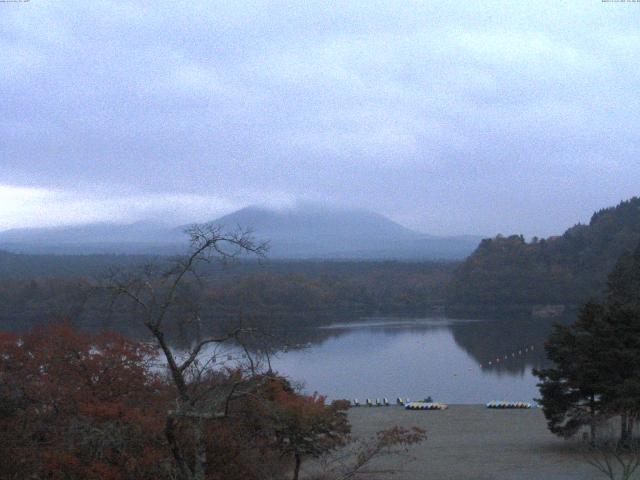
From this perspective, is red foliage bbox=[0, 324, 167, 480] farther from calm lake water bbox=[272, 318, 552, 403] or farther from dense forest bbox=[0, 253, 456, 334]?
dense forest bbox=[0, 253, 456, 334]

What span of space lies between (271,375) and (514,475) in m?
5.47

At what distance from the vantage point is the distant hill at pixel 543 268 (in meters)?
49.9

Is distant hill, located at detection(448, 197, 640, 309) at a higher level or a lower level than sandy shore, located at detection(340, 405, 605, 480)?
higher

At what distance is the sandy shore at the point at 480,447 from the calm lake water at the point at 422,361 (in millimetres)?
2317

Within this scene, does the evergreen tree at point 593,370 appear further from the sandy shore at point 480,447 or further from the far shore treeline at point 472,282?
the far shore treeline at point 472,282

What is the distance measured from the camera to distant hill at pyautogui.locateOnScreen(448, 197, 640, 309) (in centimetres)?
4988

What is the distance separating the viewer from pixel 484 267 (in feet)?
176

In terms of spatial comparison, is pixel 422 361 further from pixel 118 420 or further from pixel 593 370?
pixel 118 420

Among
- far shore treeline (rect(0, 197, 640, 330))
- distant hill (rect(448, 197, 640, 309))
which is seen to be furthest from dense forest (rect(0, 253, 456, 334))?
distant hill (rect(448, 197, 640, 309))

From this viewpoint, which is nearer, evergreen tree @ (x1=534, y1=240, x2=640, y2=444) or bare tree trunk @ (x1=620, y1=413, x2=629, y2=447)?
bare tree trunk @ (x1=620, y1=413, x2=629, y2=447)

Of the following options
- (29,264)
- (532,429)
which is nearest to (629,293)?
(532,429)

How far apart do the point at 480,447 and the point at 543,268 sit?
43308 mm

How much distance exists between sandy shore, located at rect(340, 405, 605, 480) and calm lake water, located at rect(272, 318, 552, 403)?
232 cm

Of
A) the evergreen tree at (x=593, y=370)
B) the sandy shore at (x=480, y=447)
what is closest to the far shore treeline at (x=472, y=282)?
the sandy shore at (x=480, y=447)
